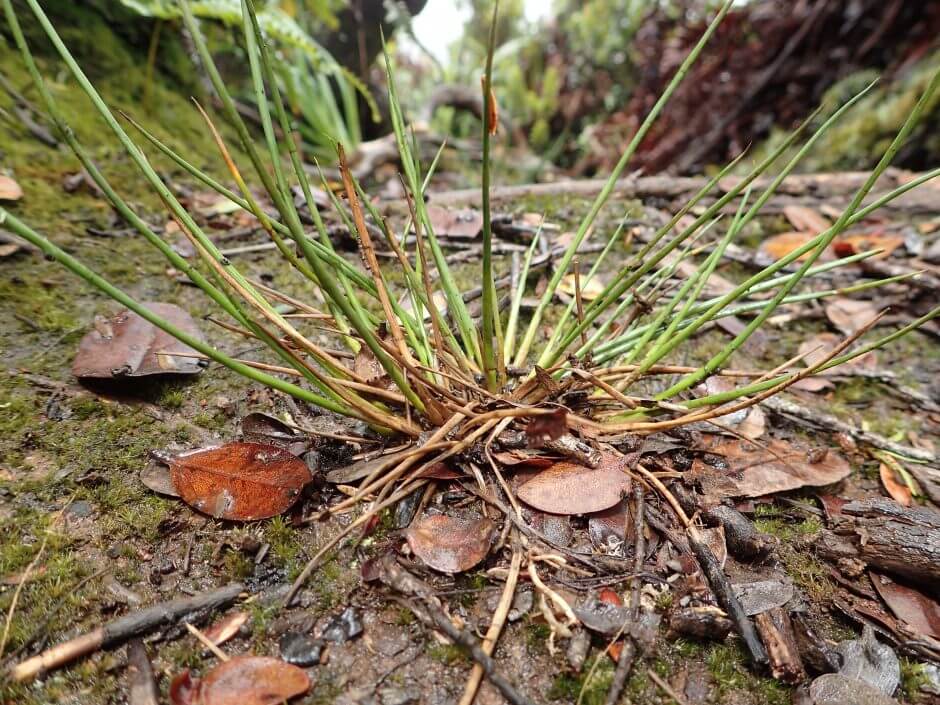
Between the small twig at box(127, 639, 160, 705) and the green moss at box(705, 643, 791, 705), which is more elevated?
the green moss at box(705, 643, 791, 705)

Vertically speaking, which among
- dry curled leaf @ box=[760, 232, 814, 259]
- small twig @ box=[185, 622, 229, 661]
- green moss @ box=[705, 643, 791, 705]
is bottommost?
small twig @ box=[185, 622, 229, 661]

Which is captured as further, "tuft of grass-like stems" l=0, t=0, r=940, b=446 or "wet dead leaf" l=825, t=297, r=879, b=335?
"wet dead leaf" l=825, t=297, r=879, b=335

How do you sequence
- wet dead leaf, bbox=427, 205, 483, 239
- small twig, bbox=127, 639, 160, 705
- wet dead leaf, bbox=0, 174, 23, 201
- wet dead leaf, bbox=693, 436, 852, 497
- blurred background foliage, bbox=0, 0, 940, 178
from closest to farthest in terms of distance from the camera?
1. small twig, bbox=127, 639, 160, 705
2. wet dead leaf, bbox=693, 436, 852, 497
3. wet dead leaf, bbox=0, 174, 23, 201
4. wet dead leaf, bbox=427, 205, 483, 239
5. blurred background foliage, bbox=0, 0, 940, 178

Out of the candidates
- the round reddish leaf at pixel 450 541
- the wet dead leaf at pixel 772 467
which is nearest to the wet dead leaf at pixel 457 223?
the wet dead leaf at pixel 772 467

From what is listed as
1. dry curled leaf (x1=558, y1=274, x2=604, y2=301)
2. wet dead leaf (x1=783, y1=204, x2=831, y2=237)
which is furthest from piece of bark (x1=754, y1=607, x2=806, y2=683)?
wet dead leaf (x1=783, y1=204, x2=831, y2=237)

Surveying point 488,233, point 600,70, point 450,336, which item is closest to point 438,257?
point 450,336

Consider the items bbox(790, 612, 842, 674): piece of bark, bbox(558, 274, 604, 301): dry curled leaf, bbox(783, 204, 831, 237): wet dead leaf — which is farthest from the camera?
bbox(783, 204, 831, 237): wet dead leaf

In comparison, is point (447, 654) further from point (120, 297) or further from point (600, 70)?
point (600, 70)

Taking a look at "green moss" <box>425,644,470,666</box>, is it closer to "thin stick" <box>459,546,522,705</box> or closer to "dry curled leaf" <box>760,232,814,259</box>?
"thin stick" <box>459,546,522,705</box>
